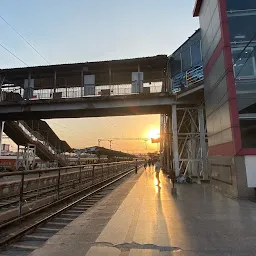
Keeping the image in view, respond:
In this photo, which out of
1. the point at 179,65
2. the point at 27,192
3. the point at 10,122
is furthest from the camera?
the point at 10,122

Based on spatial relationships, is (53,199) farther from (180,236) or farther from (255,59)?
(255,59)

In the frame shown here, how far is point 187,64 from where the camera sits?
816 inches

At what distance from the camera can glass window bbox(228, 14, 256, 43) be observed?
12289 mm

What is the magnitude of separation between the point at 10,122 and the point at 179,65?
19712mm

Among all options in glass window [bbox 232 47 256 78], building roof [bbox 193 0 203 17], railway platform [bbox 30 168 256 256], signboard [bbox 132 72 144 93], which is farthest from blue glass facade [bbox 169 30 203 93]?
railway platform [bbox 30 168 256 256]

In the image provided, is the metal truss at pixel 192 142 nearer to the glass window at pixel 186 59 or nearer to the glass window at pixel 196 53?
the glass window at pixel 186 59

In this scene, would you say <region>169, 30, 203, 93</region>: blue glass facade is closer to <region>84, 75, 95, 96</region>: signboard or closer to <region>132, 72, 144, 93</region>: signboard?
<region>132, 72, 144, 93</region>: signboard

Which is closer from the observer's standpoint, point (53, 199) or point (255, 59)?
point (53, 199)

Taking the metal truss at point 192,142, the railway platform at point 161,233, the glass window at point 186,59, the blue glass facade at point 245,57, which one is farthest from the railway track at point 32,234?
the glass window at point 186,59

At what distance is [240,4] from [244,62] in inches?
121

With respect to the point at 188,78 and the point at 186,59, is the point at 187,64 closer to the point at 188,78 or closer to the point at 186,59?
the point at 186,59

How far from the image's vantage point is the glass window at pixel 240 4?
41.0 feet

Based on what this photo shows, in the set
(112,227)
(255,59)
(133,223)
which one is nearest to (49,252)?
(112,227)

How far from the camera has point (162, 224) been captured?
644cm
